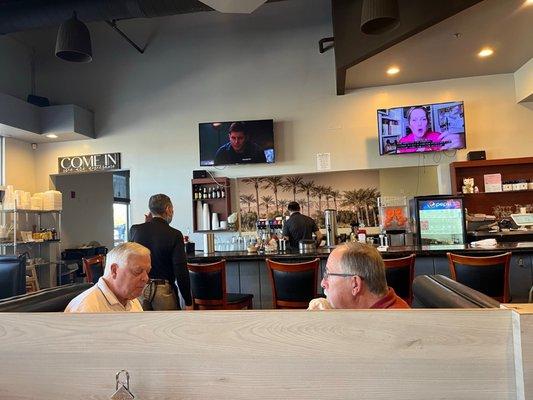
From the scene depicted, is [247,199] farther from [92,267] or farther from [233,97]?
[92,267]

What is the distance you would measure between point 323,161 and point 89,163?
4.20 metres

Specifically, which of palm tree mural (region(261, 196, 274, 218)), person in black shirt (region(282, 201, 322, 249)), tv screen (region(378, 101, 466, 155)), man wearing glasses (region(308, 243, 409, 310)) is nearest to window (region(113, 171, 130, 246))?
palm tree mural (region(261, 196, 274, 218))

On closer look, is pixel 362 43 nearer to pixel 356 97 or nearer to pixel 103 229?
pixel 356 97

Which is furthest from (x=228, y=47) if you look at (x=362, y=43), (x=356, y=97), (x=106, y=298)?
(x=106, y=298)

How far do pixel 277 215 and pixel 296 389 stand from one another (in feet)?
21.8

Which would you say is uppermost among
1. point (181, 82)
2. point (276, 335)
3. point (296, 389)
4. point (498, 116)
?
point (181, 82)

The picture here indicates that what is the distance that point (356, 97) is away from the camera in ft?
22.5

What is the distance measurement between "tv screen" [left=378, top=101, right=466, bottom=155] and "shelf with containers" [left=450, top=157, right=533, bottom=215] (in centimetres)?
43

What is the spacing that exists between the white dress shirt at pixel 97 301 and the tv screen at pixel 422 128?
17.3ft

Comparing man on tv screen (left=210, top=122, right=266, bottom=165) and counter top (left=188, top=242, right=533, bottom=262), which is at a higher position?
man on tv screen (left=210, top=122, right=266, bottom=165)

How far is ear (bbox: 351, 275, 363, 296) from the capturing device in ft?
5.78

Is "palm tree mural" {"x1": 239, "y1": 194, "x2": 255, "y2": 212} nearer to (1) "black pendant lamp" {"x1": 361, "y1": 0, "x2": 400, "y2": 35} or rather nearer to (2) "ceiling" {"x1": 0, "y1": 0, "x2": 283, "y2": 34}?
(2) "ceiling" {"x1": 0, "y1": 0, "x2": 283, "y2": 34}

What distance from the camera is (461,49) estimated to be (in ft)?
17.7

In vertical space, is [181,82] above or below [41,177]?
above
